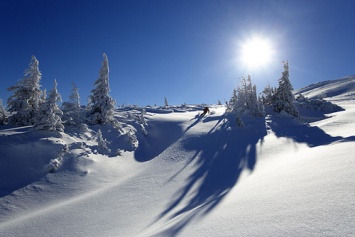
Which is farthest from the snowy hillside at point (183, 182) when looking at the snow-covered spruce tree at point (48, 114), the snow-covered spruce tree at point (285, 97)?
the snow-covered spruce tree at point (285, 97)

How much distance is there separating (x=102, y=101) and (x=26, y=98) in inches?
267

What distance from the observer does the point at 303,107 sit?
35312mm

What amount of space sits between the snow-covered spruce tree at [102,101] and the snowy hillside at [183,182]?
107cm

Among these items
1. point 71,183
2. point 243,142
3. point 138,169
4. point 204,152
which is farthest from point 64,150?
point 243,142

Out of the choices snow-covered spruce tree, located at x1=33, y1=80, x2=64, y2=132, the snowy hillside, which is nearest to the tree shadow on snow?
the snowy hillside

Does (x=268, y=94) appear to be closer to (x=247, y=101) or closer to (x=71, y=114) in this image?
(x=247, y=101)

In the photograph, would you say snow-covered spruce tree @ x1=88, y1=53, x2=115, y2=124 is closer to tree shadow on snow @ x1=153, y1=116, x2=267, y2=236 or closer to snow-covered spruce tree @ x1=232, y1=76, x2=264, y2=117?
tree shadow on snow @ x1=153, y1=116, x2=267, y2=236

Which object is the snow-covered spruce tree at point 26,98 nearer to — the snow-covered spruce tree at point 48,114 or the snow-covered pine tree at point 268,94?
the snow-covered spruce tree at point 48,114

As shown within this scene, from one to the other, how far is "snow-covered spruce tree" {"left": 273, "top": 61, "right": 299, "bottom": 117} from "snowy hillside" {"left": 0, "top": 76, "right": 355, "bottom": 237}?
6.31m

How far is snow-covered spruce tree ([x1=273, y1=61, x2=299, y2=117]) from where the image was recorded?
30.2 metres

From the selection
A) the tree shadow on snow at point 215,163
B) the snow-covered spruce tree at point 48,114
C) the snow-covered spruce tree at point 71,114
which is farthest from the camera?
the snow-covered spruce tree at point 71,114

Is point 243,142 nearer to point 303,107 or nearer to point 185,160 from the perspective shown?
point 185,160

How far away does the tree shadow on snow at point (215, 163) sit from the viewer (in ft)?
32.9

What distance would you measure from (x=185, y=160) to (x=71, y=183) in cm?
848
